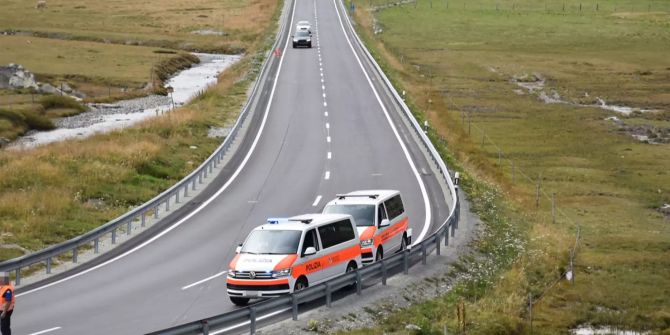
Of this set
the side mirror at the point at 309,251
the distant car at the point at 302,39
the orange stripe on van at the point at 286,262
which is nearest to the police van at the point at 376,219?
the side mirror at the point at 309,251

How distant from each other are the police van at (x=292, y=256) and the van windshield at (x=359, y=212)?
2008mm

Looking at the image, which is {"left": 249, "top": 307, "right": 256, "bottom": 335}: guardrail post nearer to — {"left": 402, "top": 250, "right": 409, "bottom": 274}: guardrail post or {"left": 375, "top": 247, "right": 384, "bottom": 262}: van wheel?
{"left": 402, "top": 250, "right": 409, "bottom": 274}: guardrail post

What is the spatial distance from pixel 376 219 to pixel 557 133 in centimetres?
4020

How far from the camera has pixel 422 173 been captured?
43375 mm

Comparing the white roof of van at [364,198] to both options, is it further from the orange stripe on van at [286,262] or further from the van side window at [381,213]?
the orange stripe on van at [286,262]

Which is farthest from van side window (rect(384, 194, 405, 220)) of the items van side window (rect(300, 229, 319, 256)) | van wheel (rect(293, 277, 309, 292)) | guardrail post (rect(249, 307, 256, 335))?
guardrail post (rect(249, 307, 256, 335))

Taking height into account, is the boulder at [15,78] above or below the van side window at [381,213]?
below

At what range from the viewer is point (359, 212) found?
2855 cm

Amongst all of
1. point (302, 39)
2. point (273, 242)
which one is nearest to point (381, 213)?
point (273, 242)

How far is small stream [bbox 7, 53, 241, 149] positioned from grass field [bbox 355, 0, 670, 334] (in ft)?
54.0

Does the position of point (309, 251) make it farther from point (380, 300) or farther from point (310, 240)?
point (380, 300)

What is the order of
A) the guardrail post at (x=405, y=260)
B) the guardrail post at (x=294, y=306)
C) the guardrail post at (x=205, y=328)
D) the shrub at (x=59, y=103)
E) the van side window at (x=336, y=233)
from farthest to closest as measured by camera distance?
the shrub at (x=59, y=103)
the guardrail post at (x=405, y=260)
the van side window at (x=336, y=233)
the guardrail post at (x=294, y=306)
the guardrail post at (x=205, y=328)

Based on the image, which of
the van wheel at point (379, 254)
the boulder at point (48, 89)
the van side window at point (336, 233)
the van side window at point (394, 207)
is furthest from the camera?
the boulder at point (48, 89)

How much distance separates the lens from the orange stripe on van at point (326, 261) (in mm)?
23500
